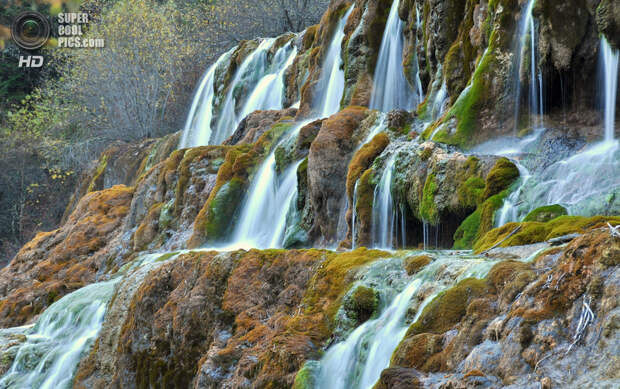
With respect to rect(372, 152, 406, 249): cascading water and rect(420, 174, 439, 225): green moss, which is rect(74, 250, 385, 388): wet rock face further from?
rect(372, 152, 406, 249): cascading water

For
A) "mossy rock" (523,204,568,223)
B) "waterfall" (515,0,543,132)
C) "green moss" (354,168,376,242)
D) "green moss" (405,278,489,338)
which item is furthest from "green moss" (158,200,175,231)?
"green moss" (405,278,489,338)

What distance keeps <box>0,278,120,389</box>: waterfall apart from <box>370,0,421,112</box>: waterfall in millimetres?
6913

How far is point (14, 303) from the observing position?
48.5 ft

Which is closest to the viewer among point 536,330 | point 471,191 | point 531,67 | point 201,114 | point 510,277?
point 536,330

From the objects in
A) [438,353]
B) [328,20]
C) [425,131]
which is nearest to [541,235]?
[438,353]

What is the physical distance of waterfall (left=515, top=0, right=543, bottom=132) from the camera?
10.2 meters

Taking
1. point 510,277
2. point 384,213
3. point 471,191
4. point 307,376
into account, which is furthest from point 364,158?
point 510,277

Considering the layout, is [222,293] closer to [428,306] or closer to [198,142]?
[428,306]

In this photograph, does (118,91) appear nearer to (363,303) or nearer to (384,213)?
(384,213)

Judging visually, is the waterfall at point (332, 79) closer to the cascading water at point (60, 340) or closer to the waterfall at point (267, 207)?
the waterfall at point (267, 207)

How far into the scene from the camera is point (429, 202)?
948 centimetres

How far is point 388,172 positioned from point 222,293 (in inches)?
134

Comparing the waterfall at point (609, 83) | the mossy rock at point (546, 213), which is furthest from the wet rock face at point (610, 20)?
the mossy rock at point (546, 213)

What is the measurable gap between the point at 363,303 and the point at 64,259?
13.8 metres
